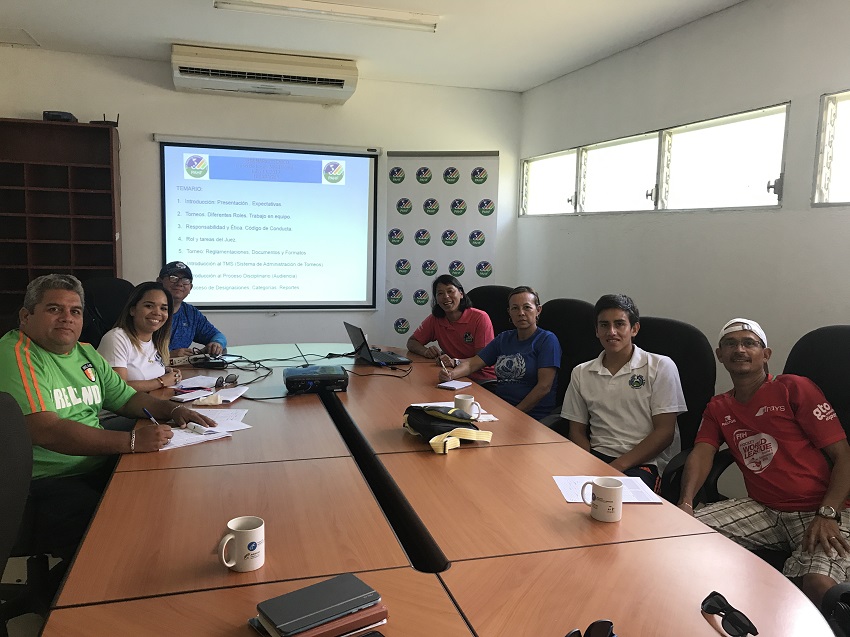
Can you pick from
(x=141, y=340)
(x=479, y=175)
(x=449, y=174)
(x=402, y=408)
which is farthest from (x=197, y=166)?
(x=402, y=408)

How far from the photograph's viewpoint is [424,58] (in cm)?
488

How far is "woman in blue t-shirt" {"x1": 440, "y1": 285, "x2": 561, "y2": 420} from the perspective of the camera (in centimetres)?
302

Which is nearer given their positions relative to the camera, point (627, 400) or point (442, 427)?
point (442, 427)

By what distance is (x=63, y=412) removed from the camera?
211 cm

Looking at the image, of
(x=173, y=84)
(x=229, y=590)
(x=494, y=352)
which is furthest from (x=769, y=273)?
(x=173, y=84)

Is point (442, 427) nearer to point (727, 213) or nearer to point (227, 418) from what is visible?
point (227, 418)

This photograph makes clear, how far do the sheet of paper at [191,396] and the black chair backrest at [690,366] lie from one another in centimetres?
191

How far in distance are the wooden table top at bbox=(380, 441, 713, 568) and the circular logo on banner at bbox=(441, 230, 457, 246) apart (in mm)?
3716

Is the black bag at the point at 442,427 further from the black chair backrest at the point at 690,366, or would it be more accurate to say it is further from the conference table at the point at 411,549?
the black chair backrest at the point at 690,366

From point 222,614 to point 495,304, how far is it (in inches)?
131

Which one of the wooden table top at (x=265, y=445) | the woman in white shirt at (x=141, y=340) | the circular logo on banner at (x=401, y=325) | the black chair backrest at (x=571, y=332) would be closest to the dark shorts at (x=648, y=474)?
the black chair backrest at (x=571, y=332)

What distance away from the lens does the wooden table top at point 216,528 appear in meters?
1.23

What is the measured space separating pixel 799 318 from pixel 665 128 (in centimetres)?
159

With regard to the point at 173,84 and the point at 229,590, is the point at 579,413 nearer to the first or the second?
the point at 229,590
